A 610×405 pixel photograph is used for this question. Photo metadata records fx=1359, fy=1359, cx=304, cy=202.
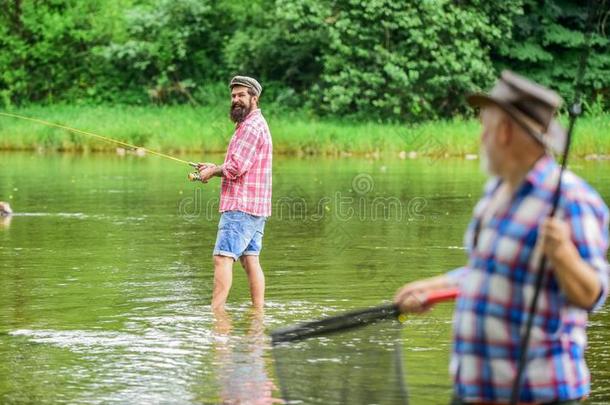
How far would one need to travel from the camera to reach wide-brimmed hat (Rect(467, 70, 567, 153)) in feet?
13.3

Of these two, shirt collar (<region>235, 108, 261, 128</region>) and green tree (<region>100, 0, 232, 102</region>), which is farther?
green tree (<region>100, 0, 232, 102</region>)

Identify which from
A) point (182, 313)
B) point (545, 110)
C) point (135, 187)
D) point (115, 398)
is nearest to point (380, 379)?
point (545, 110)

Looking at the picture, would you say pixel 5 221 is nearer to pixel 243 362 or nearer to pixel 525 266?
pixel 243 362

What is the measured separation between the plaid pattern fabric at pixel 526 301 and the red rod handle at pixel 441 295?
367 millimetres

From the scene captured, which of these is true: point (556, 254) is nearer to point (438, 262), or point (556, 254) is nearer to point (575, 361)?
point (575, 361)

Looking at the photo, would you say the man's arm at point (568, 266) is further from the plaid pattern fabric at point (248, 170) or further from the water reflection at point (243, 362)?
the plaid pattern fabric at point (248, 170)

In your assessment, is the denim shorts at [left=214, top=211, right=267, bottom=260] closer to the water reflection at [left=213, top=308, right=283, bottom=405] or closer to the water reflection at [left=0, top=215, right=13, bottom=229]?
the water reflection at [left=213, top=308, right=283, bottom=405]

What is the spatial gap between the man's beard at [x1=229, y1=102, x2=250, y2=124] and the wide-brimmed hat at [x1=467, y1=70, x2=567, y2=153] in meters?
6.17

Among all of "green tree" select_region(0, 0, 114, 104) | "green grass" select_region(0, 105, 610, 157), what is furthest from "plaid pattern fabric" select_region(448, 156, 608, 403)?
"green tree" select_region(0, 0, 114, 104)

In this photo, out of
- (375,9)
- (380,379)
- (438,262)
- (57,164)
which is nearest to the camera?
(380,379)

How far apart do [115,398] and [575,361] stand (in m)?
3.76

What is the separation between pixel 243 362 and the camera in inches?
331

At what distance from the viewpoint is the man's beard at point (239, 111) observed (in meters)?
10.2

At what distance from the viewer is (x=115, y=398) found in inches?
290
